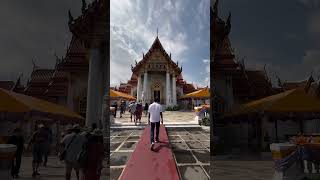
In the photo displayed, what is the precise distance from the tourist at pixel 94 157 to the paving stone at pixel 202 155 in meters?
0.76

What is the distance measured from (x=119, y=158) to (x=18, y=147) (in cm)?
70

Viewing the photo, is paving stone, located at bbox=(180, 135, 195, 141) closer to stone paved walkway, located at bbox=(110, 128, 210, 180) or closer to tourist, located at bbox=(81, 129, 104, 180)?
stone paved walkway, located at bbox=(110, 128, 210, 180)

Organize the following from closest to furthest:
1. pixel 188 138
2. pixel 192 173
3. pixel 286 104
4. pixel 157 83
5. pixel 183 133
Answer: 1. pixel 192 173
2. pixel 286 104
3. pixel 188 138
4. pixel 183 133
5. pixel 157 83

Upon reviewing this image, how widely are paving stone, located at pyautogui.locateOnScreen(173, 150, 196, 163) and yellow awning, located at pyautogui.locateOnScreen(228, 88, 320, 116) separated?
1.51 feet

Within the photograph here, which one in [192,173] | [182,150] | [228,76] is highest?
[228,76]

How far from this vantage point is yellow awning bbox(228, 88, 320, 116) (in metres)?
2.09

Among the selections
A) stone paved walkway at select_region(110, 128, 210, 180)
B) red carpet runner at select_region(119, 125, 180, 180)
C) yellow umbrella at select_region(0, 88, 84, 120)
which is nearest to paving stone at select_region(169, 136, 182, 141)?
stone paved walkway at select_region(110, 128, 210, 180)

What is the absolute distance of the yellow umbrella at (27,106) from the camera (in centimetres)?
180

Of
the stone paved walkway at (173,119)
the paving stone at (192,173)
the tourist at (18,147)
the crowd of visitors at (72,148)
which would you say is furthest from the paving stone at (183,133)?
the tourist at (18,147)

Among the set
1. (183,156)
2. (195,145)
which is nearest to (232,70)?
(195,145)

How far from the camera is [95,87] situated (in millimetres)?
1853

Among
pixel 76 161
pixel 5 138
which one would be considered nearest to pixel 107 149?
pixel 76 161

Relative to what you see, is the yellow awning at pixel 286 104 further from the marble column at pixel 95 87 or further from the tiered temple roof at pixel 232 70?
the marble column at pixel 95 87

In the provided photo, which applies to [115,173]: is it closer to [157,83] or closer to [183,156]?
[183,156]
